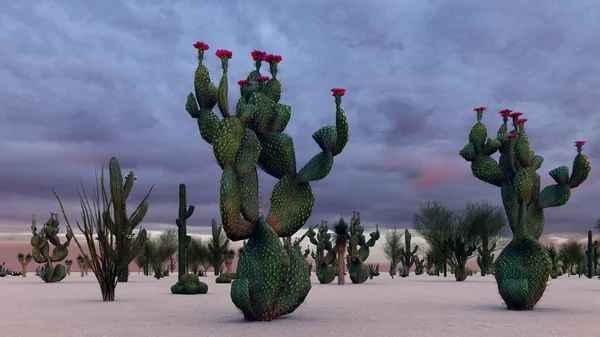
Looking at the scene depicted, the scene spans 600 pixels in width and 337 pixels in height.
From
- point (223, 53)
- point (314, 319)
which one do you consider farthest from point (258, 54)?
point (314, 319)

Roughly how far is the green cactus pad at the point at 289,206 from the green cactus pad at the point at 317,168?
0.22 metres

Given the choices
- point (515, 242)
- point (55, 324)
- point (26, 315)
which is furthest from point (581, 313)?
point (26, 315)

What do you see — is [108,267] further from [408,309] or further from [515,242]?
[515,242]

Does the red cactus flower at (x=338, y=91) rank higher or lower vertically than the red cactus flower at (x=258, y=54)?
lower

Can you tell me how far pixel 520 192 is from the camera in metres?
13.0

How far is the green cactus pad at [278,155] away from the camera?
10.9 metres

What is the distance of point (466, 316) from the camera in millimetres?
11328

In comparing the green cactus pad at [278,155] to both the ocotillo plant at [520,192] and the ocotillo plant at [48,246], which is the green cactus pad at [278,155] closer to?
the ocotillo plant at [520,192]

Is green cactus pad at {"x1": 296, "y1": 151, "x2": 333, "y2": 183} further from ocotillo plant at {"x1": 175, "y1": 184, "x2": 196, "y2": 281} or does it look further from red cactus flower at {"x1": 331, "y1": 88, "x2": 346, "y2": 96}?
ocotillo plant at {"x1": 175, "y1": 184, "x2": 196, "y2": 281}

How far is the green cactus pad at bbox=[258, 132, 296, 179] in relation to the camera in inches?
427

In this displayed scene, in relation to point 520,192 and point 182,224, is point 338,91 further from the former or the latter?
point 182,224

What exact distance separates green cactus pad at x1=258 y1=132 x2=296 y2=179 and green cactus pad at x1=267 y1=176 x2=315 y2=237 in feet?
0.57

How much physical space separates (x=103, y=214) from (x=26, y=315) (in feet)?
14.8

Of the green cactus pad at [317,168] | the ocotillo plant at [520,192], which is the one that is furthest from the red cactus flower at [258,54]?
the ocotillo plant at [520,192]
